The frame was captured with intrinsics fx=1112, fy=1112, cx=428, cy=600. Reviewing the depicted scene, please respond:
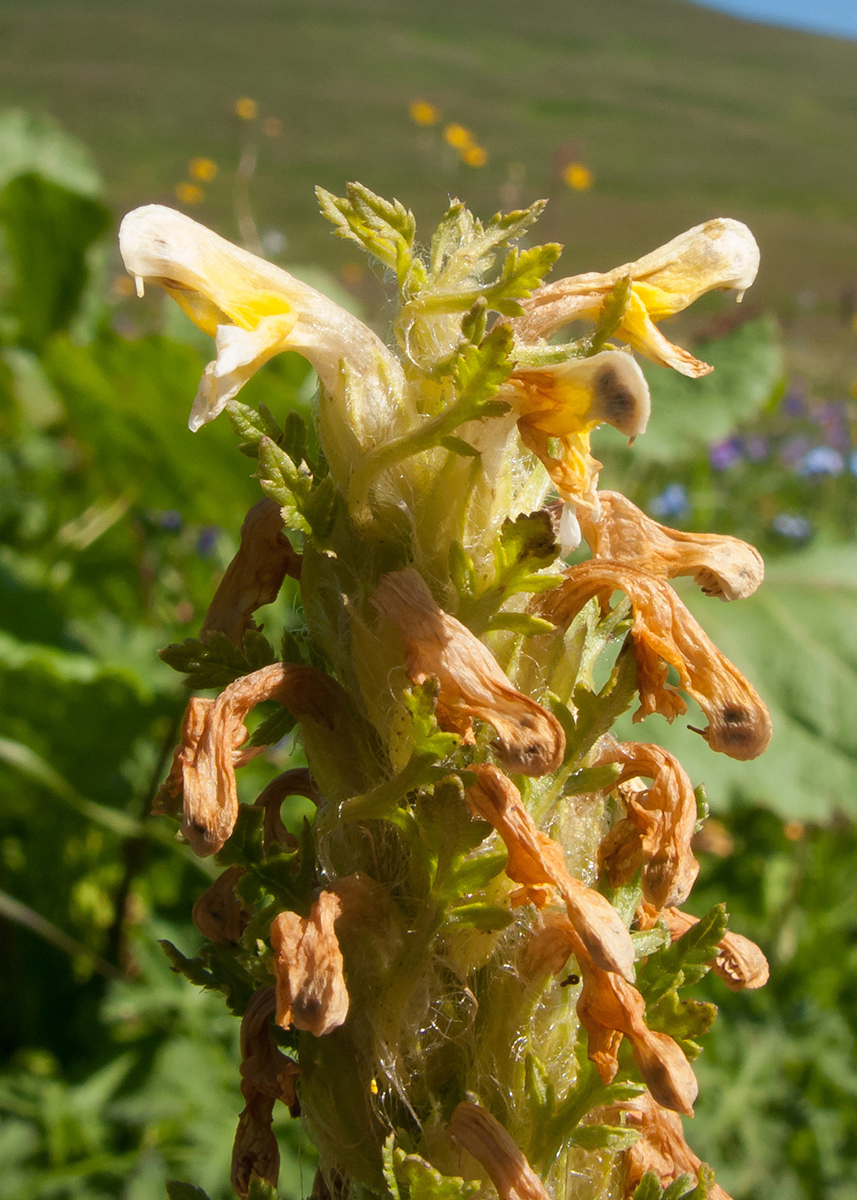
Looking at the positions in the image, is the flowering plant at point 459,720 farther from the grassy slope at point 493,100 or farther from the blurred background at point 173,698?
the grassy slope at point 493,100

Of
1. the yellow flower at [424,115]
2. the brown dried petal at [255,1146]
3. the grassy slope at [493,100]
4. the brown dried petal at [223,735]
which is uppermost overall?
the brown dried petal at [223,735]

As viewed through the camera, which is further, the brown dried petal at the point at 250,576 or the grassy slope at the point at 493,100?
the grassy slope at the point at 493,100

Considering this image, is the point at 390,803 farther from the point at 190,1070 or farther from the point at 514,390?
the point at 190,1070

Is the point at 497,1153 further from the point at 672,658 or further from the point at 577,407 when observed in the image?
the point at 577,407

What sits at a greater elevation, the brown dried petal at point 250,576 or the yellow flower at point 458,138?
the brown dried petal at point 250,576

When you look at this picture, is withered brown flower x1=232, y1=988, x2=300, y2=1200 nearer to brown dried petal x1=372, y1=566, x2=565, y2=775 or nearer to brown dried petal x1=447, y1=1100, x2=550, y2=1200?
brown dried petal x1=447, y1=1100, x2=550, y2=1200

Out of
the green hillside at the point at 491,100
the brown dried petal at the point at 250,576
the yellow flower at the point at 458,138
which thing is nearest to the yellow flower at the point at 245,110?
the yellow flower at the point at 458,138
